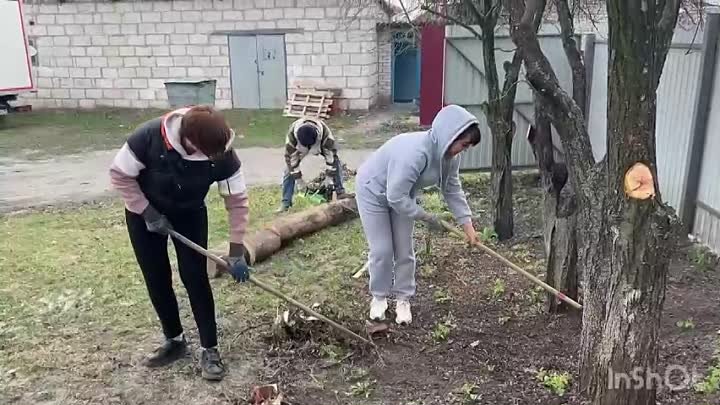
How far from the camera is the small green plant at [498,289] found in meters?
4.39

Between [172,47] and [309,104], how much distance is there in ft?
11.8

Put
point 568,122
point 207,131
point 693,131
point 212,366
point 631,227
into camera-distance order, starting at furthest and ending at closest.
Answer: point 693,131 < point 212,366 < point 568,122 < point 207,131 < point 631,227

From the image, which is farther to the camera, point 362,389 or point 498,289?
point 498,289

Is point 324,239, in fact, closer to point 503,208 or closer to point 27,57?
point 503,208

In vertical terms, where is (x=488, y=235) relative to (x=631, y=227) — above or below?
below

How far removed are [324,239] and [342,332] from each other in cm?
225

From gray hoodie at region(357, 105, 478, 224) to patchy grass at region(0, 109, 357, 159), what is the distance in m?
7.74

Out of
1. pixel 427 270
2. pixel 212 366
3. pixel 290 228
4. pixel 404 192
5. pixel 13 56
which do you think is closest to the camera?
pixel 212 366

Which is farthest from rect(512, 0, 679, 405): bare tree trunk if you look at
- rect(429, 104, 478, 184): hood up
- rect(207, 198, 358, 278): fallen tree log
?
rect(207, 198, 358, 278): fallen tree log

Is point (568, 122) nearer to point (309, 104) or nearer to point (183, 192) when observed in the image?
point (183, 192)

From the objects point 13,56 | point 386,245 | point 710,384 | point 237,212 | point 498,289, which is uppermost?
point 13,56

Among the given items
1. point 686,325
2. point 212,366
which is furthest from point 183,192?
point 686,325

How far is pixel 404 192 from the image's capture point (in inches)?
142

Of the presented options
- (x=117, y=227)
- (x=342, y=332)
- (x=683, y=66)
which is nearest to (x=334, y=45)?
(x=117, y=227)
